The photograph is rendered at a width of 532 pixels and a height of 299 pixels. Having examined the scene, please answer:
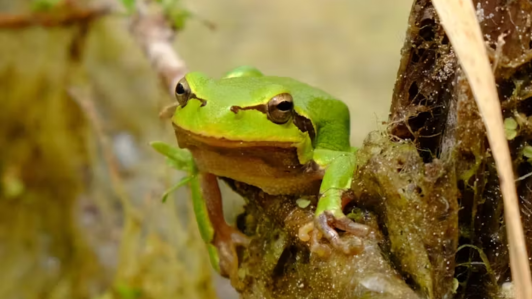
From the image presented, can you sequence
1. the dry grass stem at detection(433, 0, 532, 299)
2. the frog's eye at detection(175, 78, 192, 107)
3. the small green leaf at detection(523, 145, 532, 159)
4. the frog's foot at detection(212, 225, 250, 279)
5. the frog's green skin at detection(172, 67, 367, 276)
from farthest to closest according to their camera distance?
the frog's foot at detection(212, 225, 250, 279), the frog's eye at detection(175, 78, 192, 107), the frog's green skin at detection(172, 67, 367, 276), the small green leaf at detection(523, 145, 532, 159), the dry grass stem at detection(433, 0, 532, 299)

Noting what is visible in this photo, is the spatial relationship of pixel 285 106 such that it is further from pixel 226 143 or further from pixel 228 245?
pixel 228 245

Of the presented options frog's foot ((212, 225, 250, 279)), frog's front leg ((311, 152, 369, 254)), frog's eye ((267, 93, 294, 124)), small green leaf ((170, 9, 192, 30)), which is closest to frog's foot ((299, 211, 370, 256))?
frog's front leg ((311, 152, 369, 254))

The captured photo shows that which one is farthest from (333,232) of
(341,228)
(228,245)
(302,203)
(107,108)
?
(107,108)

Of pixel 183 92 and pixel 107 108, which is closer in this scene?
pixel 183 92

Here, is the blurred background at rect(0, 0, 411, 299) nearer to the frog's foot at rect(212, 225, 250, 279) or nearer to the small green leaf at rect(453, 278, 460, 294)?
the frog's foot at rect(212, 225, 250, 279)

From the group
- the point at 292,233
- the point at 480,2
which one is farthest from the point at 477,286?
the point at 480,2

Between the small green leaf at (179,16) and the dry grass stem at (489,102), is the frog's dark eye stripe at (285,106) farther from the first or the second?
the small green leaf at (179,16)

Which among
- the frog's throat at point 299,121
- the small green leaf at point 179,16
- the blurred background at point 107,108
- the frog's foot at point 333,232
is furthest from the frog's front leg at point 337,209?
the blurred background at point 107,108
